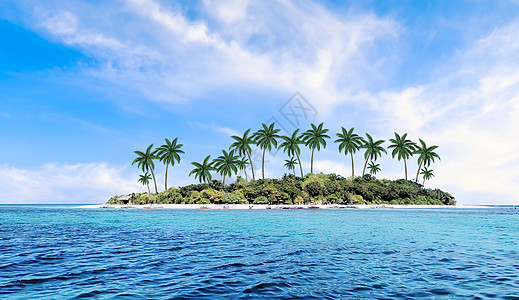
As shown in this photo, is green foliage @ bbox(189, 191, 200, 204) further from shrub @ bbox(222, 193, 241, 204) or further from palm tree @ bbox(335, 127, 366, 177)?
palm tree @ bbox(335, 127, 366, 177)

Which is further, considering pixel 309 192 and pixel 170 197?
pixel 170 197

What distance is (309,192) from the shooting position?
74.8m

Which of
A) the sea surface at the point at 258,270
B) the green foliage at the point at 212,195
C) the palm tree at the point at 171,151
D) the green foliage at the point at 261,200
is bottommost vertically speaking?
the sea surface at the point at 258,270

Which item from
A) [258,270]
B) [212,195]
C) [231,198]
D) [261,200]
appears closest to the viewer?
[258,270]

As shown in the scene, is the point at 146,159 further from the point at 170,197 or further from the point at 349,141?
the point at 349,141

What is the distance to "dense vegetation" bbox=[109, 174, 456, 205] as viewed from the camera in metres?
71.1

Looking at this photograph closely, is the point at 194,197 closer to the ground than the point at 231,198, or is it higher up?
higher up

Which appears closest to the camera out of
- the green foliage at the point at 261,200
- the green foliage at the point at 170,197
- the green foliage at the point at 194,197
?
the green foliage at the point at 261,200

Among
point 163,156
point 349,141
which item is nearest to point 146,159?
point 163,156

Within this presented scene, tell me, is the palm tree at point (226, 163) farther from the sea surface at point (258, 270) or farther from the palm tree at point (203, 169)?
the sea surface at point (258, 270)

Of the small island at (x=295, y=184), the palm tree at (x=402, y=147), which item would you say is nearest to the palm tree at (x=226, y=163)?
the small island at (x=295, y=184)

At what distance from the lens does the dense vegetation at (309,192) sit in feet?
233

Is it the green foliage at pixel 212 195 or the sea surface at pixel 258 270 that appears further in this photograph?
the green foliage at pixel 212 195

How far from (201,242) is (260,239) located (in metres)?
3.34
